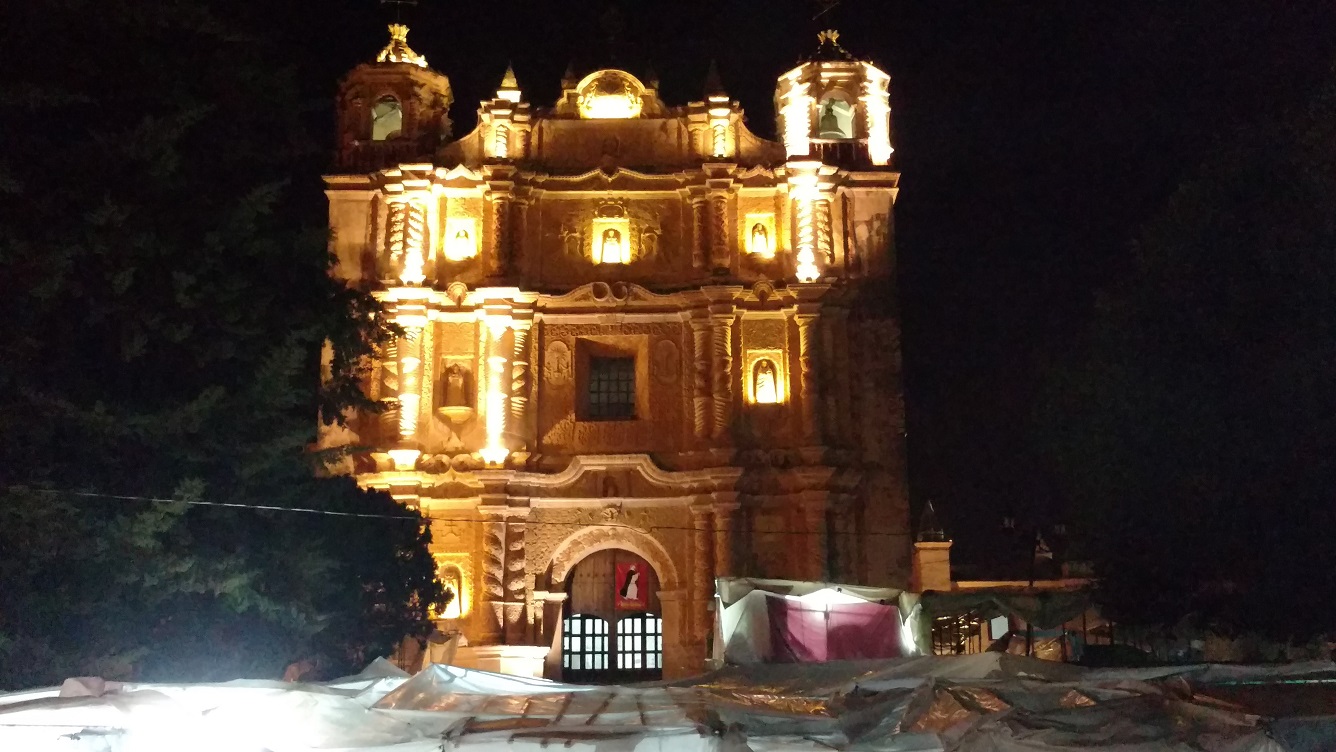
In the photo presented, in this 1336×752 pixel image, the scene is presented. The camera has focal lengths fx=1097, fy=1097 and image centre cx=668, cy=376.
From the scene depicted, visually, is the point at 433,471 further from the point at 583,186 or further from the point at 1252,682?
the point at 1252,682

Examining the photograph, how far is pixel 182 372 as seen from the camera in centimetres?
1181

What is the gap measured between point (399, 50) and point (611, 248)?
6924mm

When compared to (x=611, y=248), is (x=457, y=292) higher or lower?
lower

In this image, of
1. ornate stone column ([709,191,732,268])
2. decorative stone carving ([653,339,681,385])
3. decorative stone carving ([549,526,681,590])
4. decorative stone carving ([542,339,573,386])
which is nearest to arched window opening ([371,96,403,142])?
decorative stone carving ([542,339,573,386])

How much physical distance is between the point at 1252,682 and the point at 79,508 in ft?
36.3

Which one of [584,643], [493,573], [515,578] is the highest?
[493,573]

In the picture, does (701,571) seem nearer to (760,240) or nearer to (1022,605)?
(1022,605)

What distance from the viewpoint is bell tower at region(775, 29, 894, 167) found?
2375 centimetres

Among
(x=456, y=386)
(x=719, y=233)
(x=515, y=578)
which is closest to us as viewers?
(x=515, y=578)

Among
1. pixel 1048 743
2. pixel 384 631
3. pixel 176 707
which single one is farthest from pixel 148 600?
→ pixel 1048 743

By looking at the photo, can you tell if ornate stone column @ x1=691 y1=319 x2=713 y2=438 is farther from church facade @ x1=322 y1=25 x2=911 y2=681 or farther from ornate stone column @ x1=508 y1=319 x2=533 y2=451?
ornate stone column @ x1=508 y1=319 x2=533 y2=451

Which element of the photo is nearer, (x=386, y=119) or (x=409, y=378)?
(x=409, y=378)

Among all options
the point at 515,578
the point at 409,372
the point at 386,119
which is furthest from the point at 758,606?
the point at 386,119

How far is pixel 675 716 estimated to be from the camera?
819 cm
